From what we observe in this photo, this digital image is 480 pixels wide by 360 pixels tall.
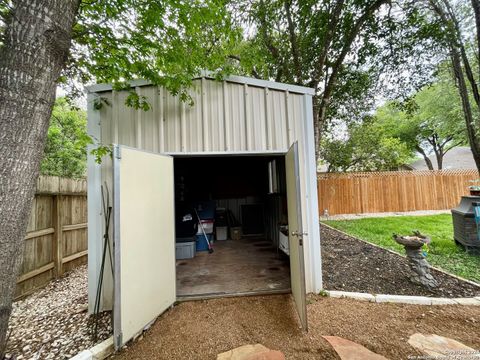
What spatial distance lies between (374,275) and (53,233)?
224 inches

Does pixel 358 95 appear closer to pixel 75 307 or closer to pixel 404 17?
pixel 404 17

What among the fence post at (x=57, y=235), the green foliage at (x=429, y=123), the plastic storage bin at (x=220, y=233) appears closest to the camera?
the fence post at (x=57, y=235)

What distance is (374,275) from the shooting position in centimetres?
352

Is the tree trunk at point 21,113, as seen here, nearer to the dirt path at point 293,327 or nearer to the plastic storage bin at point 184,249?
the dirt path at point 293,327

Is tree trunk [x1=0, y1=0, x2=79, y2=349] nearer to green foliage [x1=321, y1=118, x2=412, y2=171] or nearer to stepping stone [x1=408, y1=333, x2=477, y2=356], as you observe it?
stepping stone [x1=408, y1=333, x2=477, y2=356]

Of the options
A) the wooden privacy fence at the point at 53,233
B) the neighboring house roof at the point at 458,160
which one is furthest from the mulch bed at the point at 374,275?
the neighboring house roof at the point at 458,160

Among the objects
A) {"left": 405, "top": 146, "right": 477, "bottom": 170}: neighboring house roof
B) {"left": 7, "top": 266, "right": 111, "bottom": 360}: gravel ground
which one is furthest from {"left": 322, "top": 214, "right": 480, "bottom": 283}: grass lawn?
{"left": 405, "top": 146, "right": 477, "bottom": 170}: neighboring house roof

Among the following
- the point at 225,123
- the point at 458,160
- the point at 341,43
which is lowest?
the point at 225,123

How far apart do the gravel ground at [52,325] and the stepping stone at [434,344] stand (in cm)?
319

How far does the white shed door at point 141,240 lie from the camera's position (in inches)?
82.6

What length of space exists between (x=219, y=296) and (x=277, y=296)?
83 centimetres

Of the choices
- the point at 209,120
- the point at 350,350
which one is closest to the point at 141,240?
the point at 209,120

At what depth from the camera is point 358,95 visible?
5875 mm

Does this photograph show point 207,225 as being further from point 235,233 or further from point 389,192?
point 389,192
